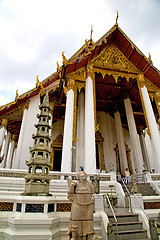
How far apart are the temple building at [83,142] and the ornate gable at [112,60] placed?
0.20 feet

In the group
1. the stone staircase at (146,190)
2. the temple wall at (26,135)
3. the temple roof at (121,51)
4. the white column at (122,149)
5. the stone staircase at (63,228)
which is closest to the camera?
the stone staircase at (63,228)

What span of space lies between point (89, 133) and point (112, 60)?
Answer: 4.75m

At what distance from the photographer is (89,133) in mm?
6051

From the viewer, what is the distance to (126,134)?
1173 centimetres

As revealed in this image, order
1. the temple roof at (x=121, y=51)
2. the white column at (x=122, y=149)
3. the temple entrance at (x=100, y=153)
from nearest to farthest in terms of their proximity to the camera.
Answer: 1. the temple roof at (x=121, y=51)
2. the white column at (x=122, y=149)
3. the temple entrance at (x=100, y=153)

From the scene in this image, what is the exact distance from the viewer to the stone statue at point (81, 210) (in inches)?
84.7

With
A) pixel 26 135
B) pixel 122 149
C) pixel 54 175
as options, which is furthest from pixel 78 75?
pixel 122 149

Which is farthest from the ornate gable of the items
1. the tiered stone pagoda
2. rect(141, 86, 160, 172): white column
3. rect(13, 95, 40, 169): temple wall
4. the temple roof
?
the tiered stone pagoda

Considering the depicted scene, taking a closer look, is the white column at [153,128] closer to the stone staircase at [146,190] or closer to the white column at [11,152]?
the stone staircase at [146,190]

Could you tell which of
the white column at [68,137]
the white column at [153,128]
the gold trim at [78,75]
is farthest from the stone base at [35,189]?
the gold trim at [78,75]

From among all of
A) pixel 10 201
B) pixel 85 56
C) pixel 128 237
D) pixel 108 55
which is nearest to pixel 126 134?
pixel 108 55

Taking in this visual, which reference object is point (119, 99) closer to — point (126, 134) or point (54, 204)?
point (126, 134)

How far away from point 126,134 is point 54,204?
32.2 ft

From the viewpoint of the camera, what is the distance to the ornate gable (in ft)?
26.1
